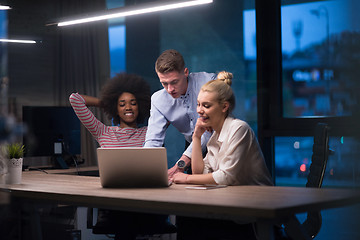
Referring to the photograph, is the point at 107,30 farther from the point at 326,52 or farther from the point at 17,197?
the point at 17,197

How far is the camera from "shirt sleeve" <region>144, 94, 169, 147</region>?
3316 mm

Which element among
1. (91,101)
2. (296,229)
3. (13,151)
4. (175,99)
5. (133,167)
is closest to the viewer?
(296,229)

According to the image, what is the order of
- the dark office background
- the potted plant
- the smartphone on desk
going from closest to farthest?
1. the smartphone on desk
2. the potted plant
3. the dark office background

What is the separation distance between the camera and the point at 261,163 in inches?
91.9

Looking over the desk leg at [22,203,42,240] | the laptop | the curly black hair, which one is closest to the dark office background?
the curly black hair

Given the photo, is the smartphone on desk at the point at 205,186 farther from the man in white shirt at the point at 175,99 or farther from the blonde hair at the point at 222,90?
the man in white shirt at the point at 175,99

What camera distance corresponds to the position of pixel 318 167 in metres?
2.39

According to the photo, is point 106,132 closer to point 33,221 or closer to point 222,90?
point 33,221

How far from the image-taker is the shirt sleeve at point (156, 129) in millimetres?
3316

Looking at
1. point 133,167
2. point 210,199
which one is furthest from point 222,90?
point 210,199

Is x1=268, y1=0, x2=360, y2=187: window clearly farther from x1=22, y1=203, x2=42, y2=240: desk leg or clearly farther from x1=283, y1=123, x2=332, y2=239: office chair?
x1=22, y1=203, x2=42, y2=240: desk leg

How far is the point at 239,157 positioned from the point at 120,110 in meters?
1.74

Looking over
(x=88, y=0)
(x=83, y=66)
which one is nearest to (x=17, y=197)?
(x=83, y=66)

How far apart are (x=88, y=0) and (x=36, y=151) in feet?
6.66
